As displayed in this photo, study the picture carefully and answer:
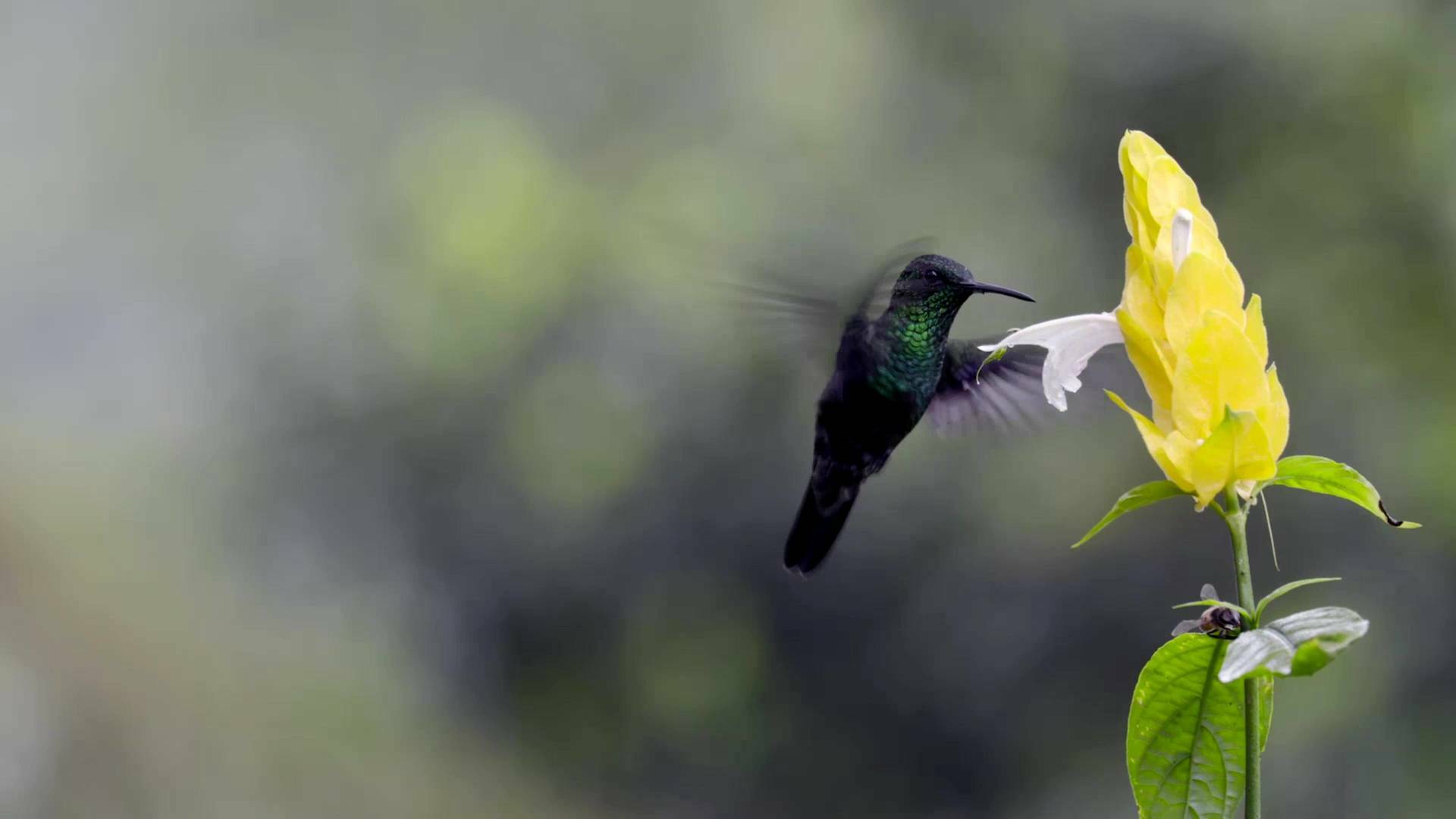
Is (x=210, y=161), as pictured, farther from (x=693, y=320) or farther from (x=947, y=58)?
(x=947, y=58)

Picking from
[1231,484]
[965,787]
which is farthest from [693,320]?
[1231,484]

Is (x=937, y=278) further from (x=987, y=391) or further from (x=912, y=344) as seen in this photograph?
(x=987, y=391)

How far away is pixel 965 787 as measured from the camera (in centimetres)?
264

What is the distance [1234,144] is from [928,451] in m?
0.94

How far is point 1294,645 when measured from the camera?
481mm

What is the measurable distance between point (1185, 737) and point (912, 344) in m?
0.56

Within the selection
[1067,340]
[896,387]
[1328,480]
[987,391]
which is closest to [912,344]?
[896,387]

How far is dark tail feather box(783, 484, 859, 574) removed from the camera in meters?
1.19

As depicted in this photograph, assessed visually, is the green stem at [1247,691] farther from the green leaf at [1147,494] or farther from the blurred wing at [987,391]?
the blurred wing at [987,391]

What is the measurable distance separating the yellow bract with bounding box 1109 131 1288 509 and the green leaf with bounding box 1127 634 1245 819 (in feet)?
0.31

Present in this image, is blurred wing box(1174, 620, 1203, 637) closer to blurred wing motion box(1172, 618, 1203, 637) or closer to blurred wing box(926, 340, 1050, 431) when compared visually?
blurred wing motion box(1172, 618, 1203, 637)

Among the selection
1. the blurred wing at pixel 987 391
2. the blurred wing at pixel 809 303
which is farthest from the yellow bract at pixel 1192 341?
the blurred wing at pixel 987 391

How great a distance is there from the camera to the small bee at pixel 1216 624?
58cm

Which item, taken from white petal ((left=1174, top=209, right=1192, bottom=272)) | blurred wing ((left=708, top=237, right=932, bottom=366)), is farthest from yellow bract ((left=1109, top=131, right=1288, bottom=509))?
blurred wing ((left=708, top=237, right=932, bottom=366))
